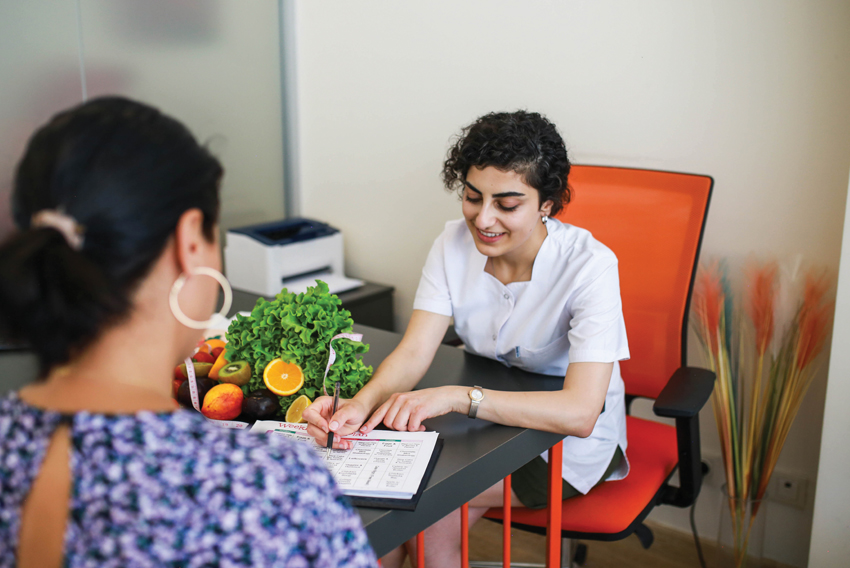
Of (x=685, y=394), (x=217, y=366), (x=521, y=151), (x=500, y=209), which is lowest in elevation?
(x=685, y=394)

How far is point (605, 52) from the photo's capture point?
215 cm

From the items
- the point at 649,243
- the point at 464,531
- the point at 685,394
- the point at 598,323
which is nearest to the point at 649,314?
the point at 649,243

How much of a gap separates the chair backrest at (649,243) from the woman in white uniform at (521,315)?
183 mm

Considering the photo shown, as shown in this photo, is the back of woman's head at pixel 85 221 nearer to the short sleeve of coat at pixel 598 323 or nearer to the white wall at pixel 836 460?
the short sleeve of coat at pixel 598 323

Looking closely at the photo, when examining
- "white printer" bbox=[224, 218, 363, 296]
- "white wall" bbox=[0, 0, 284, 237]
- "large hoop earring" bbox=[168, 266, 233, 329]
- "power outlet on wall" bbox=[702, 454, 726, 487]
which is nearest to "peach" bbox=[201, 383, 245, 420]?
"large hoop earring" bbox=[168, 266, 233, 329]

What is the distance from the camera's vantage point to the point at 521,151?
1.49 meters

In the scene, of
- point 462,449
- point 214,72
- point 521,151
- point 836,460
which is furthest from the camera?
point 214,72

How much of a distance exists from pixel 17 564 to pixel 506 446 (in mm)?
761

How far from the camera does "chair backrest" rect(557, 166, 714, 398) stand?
1741mm

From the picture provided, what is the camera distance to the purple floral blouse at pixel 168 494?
629 millimetres

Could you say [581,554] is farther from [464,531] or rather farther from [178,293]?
[178,293]

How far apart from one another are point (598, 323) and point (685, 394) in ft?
0.92

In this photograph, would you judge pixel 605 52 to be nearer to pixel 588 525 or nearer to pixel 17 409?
pixel 588 525

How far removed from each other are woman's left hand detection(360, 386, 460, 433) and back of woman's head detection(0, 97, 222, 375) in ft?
2.09
